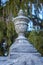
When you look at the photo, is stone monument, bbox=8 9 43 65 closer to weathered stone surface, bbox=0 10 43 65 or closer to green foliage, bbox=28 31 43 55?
weathered stone surface, bbox=0 10 43 65

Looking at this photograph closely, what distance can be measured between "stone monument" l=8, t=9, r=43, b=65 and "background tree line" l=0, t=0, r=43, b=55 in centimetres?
275

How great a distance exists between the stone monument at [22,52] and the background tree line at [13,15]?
9.03ft

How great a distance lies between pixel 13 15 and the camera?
23.5 ft

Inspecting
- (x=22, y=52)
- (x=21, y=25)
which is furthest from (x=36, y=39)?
(x=22, y=52)

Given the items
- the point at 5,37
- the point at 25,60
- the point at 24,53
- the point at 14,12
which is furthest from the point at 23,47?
the point at 5,37

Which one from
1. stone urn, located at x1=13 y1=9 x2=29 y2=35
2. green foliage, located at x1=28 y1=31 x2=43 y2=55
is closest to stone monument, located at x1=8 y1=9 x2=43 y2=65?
stone urn, located at x1=13 y1=9 x2=29 y2=35

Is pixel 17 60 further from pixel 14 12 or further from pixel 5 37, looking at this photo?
pixel 5 37

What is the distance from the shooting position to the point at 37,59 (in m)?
3.85

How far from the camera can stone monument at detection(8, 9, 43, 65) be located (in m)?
3.73

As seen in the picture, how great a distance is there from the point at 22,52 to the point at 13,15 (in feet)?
10.7

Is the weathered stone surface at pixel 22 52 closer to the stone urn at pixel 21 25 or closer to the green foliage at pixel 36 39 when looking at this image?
the stone urn at pixel 21 25

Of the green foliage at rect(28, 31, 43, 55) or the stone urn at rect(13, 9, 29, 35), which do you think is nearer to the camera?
the stone urn at rect(13, 9, 29, 35)

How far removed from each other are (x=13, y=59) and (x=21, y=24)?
25.3 inches

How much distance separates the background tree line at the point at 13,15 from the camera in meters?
7.12
